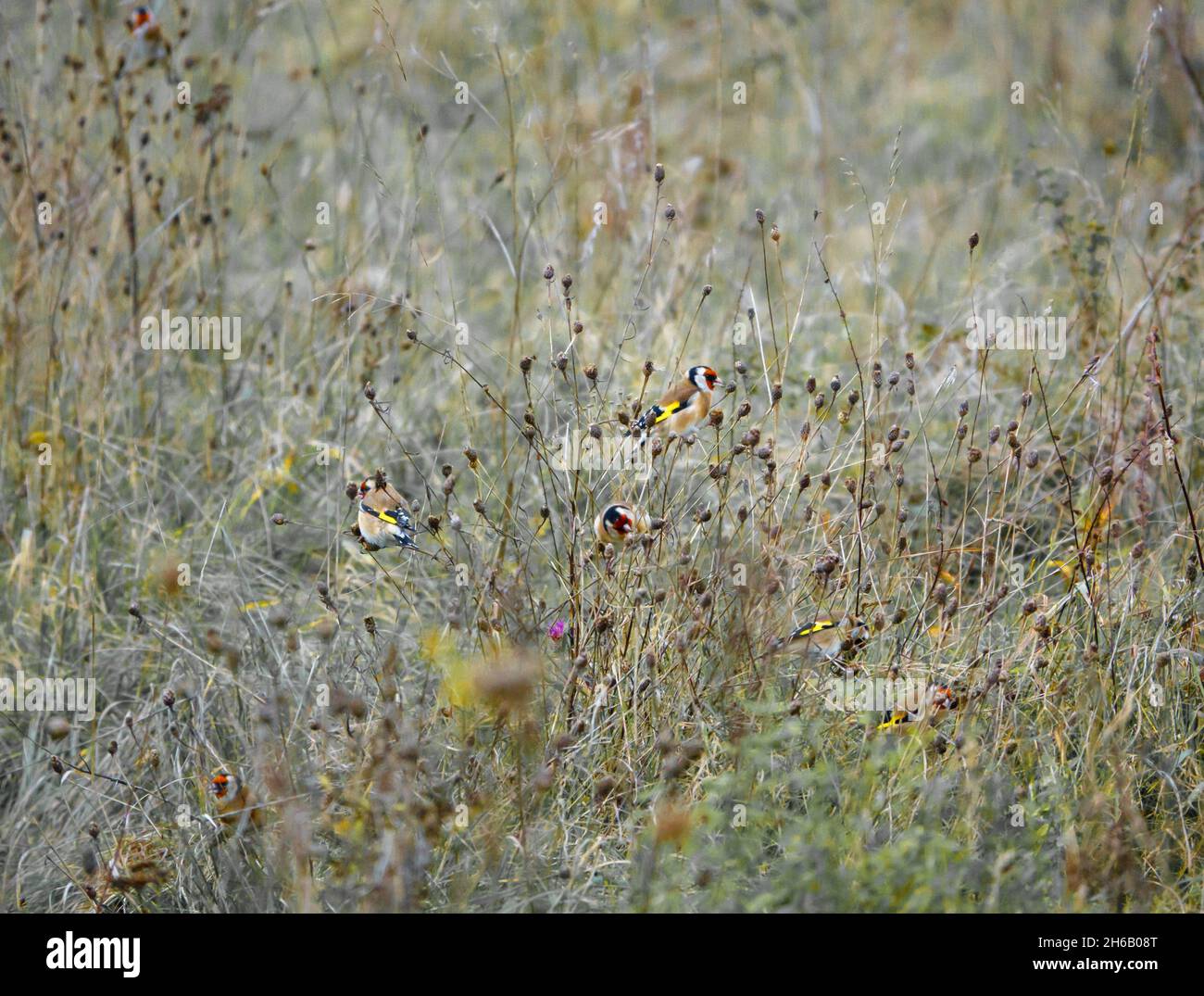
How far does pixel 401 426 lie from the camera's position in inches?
155

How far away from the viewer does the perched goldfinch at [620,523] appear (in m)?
2.61

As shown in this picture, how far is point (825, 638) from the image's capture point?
2633 mm

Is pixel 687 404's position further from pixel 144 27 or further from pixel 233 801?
pixel 144 27

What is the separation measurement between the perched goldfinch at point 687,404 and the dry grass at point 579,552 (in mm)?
64

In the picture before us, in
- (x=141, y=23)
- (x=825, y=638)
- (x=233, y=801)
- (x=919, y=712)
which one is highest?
(x=141, y=23)

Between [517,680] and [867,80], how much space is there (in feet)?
19.3

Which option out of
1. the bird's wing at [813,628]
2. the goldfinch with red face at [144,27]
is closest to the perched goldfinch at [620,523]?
the bird's wing at [813,628]

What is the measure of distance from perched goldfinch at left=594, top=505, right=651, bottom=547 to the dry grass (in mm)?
63

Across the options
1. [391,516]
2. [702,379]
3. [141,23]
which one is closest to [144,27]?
[141,23]

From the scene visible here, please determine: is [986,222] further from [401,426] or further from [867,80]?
[401,426]

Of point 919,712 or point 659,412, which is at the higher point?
point 659,412

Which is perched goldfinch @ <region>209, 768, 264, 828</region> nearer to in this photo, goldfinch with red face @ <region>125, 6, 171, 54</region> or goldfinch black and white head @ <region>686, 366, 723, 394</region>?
goldfinch black and white head @ <region>686, 366, 723, 394</region>

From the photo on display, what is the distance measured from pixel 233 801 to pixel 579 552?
2.90 ft
